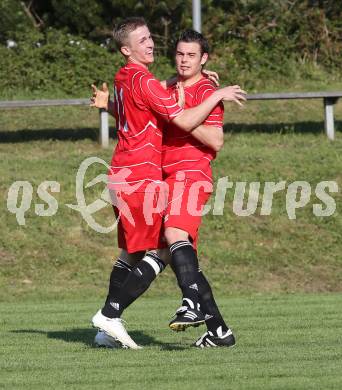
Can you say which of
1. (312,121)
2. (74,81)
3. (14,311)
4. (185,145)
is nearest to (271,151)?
(312,121)

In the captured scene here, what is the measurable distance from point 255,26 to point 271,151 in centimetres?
450

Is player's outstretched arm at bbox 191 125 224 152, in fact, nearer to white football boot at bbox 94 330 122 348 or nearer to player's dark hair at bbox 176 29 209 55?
player's dark hair at bbox 176 29 209 55

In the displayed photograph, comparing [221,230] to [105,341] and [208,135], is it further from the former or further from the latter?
[208,135]

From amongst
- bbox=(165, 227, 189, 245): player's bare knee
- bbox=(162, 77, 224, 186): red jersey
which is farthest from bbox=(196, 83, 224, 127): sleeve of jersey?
bbox=(165, 227, 189, 245): player's bare knee

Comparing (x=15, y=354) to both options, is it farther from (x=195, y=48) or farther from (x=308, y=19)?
(x=308, y=19)

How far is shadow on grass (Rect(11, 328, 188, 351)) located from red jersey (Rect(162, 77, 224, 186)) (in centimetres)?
108

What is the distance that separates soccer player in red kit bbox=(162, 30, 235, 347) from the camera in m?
6.89

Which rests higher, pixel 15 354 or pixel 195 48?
pixel 195 48

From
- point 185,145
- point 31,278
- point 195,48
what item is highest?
point 195,48

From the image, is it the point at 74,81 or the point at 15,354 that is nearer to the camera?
the point at 15,354

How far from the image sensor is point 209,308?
277 inches

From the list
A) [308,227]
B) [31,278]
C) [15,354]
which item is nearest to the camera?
[15,354]

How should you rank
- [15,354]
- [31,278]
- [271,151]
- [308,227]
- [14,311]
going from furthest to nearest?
[271,151] < [308,227] < [31,278] < [14,311] < [15,354]

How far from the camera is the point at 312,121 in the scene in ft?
59.3
